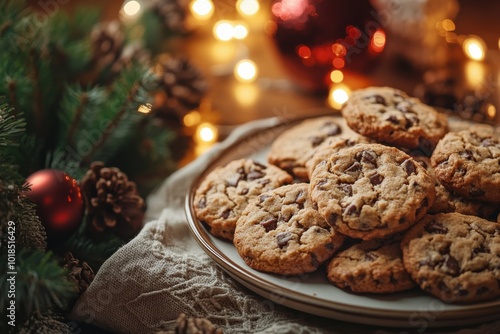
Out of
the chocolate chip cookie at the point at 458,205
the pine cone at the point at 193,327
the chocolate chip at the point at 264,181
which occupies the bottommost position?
the pine cone at the point at 193,327

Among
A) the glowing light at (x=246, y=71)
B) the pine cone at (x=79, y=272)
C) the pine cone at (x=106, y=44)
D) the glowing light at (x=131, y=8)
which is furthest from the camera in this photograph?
the glowing light at (x=131, y=8)

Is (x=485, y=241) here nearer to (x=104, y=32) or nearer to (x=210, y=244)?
(x=210, y=244)

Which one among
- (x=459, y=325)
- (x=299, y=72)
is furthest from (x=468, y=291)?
(x=299, y=72)

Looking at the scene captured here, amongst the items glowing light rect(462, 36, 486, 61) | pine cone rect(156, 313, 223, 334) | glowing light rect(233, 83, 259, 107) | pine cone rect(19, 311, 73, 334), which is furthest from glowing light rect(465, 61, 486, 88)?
pine cone rect(19, 311, 73, 334)

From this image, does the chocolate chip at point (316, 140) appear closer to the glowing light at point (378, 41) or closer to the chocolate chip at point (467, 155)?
the chocolate chip at point (467, 155)

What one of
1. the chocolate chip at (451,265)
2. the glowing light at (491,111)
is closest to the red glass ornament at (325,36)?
the glowing light at (491,111)

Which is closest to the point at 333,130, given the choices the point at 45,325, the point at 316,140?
the point at 316,140

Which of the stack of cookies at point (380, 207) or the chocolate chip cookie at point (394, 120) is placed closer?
the stack of cookies at point (380, 207)
